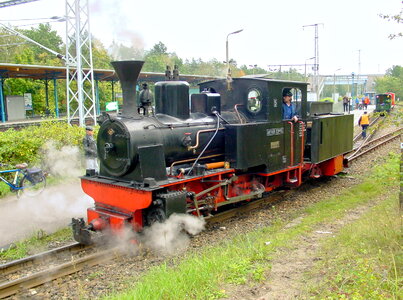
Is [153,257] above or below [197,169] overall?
below

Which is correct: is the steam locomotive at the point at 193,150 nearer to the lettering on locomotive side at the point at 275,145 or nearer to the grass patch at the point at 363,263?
the lettering on locomotive side at the point at 275,145

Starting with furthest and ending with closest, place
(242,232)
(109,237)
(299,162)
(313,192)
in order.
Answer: (313,192), (299,162), (242,232), (109,237)

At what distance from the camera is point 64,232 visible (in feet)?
22.9

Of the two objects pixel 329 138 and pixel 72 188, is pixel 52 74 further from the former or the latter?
pixel 329 138

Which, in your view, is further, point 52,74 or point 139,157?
point 52,74

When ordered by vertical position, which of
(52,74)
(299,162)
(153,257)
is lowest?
(153,257)

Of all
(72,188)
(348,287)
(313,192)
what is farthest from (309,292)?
(72,188)

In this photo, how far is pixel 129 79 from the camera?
236 inches

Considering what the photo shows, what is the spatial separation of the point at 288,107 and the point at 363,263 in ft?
15.9

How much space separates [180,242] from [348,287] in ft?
10.0

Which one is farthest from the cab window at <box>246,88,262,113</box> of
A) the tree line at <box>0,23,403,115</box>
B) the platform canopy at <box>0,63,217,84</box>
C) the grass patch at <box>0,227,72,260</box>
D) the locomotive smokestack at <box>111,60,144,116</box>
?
the platform canopy at <box>0,63,217,84</box>

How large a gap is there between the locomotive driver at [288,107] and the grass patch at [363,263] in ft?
10.5

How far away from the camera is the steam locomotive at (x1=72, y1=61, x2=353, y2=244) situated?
5883 mm

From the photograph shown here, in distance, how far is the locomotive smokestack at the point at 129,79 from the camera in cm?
584
